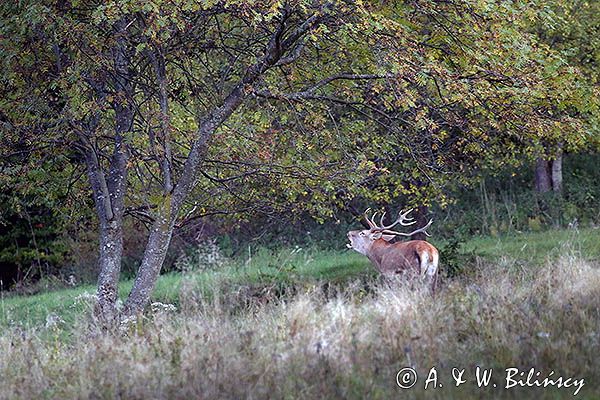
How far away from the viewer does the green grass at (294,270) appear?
583 inches

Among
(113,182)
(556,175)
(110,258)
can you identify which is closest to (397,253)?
(110,258)

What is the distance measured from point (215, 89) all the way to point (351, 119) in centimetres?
350

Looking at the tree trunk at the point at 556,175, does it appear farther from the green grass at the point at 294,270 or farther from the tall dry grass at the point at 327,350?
the tall dry grass at the point at 327,350

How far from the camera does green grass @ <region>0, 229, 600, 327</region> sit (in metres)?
14.8

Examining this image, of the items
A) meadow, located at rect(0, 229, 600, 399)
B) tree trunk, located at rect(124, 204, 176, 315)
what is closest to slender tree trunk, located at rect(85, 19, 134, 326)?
tree trunk, located at rect(124, 204, 176, 315)

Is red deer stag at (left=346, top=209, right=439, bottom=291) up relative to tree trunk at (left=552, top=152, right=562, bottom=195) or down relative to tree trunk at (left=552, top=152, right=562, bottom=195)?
up

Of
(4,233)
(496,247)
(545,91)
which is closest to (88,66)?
(545,91)

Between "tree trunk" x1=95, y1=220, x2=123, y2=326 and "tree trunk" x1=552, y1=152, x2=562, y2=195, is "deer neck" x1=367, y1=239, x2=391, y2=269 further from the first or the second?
"tree trunk" x1=552, y1=152, x2=562, y2=195

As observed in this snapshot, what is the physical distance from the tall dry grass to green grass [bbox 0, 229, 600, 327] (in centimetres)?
451

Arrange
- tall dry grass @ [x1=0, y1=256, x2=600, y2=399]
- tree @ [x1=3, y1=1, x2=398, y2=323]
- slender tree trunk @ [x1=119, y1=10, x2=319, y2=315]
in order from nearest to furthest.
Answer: tall dry grass @ [x1=0, y1=256, x2=600, y2=399]
tree @ [x1=3, y1=1, x2=398, y2=323]
slender tree trunk @ [x1=119, y1=10, x2=319, y2=315]

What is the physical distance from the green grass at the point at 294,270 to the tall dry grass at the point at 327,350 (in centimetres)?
451

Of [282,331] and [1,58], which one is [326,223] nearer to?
[1,58]

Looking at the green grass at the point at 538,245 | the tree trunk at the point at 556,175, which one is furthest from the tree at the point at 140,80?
the tree trunk at the point at 556,175

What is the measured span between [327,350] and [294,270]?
7.05m
